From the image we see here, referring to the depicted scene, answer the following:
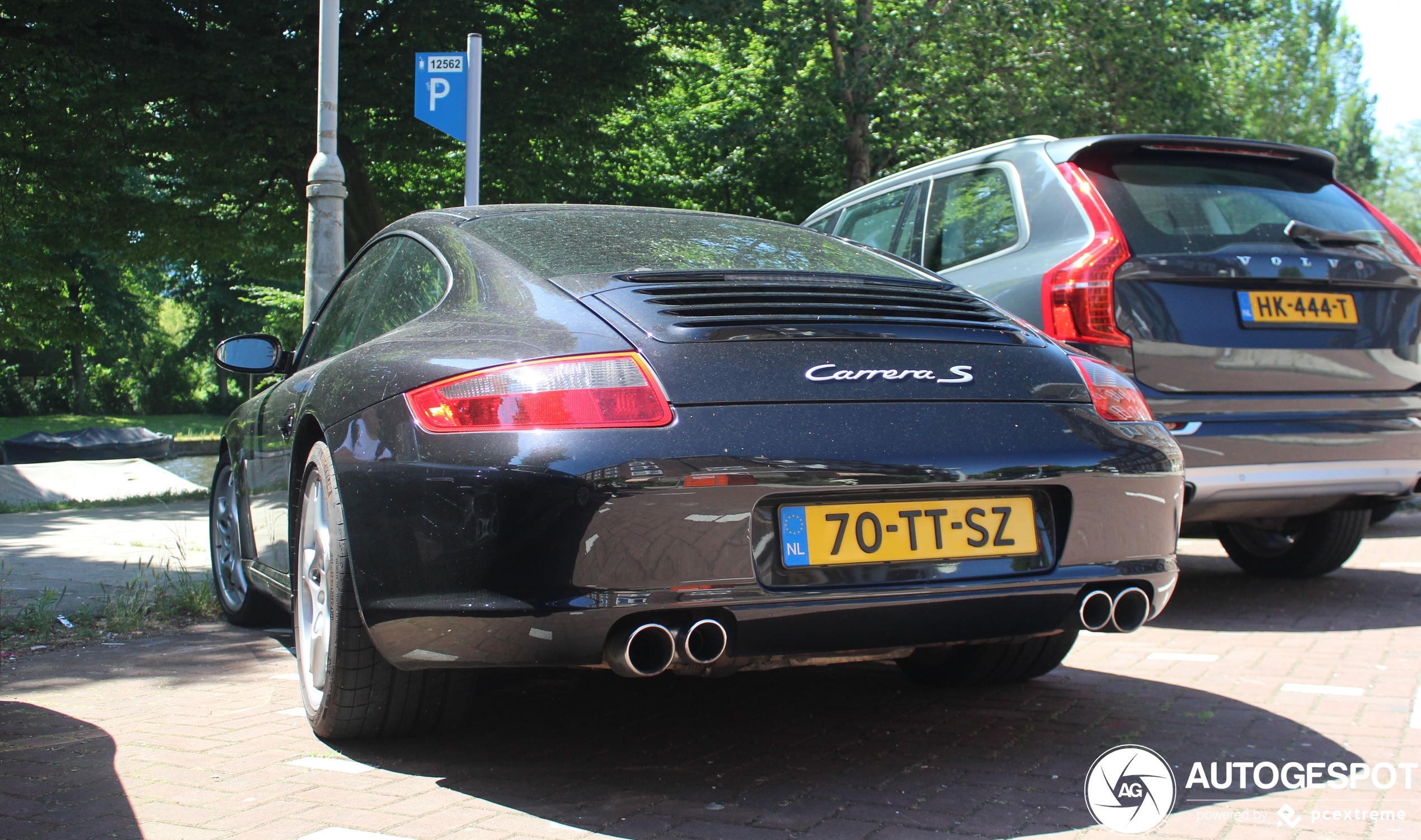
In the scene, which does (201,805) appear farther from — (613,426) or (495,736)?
(613,426)

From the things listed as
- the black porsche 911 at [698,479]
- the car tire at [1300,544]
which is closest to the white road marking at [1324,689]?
the black porsche 911 at [698,479]

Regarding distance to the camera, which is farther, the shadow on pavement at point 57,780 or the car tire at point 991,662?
the car tire at point 991,662

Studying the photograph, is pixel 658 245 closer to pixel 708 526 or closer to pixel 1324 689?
pixel 708 526

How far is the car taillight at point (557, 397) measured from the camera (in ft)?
7.95

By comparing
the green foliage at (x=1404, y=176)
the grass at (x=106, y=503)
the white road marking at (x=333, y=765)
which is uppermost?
the green foliage at (x=1404, y=176)

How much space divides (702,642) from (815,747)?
802 mm

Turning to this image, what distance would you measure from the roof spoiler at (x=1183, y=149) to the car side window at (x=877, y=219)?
1183 mm

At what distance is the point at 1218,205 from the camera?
486cm

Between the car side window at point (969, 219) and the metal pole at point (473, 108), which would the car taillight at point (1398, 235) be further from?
the metal pole at point (473, 108)

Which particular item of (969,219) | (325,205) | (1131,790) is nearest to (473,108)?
(325,205)

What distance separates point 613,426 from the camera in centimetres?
240

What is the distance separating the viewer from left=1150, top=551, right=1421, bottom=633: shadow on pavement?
15.7 ft

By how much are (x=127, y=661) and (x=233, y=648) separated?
364 mm

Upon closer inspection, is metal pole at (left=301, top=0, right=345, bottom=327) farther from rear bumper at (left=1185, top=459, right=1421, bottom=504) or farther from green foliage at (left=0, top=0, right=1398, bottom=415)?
green foliage at (left=0, top=0, right=1398, bottom=415)
